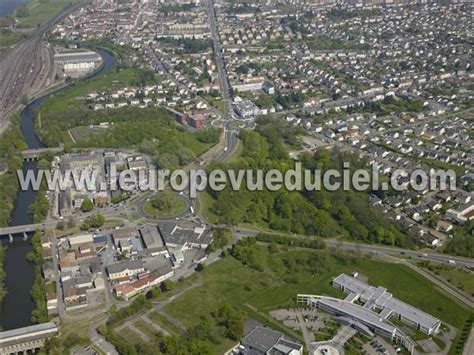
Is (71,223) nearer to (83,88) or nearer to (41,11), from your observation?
(83,88)

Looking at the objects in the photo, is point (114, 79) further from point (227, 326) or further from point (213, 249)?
point (227, 326)

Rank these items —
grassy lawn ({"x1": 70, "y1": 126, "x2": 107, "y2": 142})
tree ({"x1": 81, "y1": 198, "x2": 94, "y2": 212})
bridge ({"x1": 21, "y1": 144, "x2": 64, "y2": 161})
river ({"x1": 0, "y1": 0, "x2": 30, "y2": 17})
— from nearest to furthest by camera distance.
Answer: tree ({"x1": 81, "y1": 198, "x2": 94, "y2": 212}), bridge ({"x1": 21, "y1": 144, "x2": 64, "y2": 161}), grassy lawn ({"x1": 70, "y1": 126, "x2": 107, "y2": 142}), river ({"x1": 0, "y1": 0, "x2": 30, "y2": 17})

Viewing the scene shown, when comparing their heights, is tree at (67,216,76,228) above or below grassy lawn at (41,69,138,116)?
below

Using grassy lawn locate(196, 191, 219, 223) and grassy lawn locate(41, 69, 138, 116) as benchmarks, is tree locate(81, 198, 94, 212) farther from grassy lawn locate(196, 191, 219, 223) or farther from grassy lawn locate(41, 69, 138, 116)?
grassy lawn locate(41, 69, 138, 116)

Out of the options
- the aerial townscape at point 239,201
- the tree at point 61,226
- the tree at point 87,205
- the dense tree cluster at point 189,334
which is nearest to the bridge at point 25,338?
the aerial townscape at point 239,201

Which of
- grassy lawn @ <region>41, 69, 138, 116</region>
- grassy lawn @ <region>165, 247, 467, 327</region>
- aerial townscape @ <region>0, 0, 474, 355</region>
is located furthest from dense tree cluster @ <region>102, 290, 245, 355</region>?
grassy lawn @ <region>41, 69, 138, 116</region>

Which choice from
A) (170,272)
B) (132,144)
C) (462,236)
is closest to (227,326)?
(170,272)
